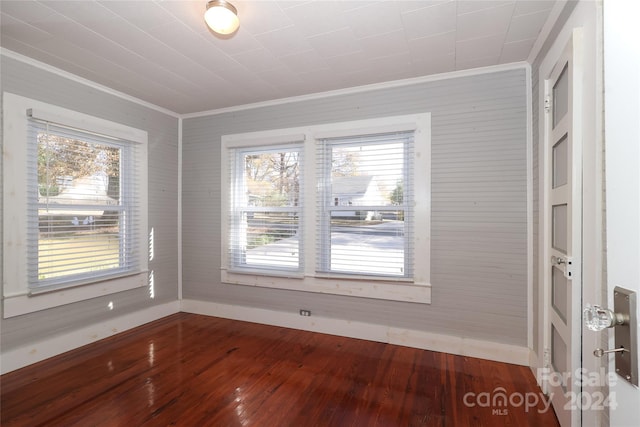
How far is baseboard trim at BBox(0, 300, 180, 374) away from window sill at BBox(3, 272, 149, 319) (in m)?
0.32

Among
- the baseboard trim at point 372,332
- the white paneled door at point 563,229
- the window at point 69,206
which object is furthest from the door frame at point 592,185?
the window at point 69,206

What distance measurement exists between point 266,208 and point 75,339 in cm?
235

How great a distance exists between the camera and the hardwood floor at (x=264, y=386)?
199 cm

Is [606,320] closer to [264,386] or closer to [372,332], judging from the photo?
[264,386]

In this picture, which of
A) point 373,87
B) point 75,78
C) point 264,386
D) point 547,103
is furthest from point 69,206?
point 547,103

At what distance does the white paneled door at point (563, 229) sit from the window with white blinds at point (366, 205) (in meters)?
1.20

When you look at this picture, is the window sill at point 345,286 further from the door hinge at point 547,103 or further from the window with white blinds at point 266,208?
the door hinge at point 547,103

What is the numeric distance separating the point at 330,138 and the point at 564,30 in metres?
2.11

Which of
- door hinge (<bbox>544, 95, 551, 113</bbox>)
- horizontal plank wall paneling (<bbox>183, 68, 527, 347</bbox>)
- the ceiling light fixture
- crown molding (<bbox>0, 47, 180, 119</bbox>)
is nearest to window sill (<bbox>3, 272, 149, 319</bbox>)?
crown molding (<bbox>0, 47, 180, 119</bbox>)

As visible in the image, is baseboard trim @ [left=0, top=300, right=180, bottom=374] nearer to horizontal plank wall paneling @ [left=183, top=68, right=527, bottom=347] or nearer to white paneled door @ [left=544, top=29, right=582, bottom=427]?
horizontal plank wall paneling @ [left=183, top=68, right=527, bottom=347]

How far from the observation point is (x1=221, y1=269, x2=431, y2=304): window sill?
3.04 m

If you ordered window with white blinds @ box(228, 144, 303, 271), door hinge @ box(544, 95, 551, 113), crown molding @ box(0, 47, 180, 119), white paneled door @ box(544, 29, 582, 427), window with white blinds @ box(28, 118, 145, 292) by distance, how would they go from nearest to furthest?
white paneled door @ box(544, 29, 582, 427), door hinge @ box(544, 95, 551, 113), crown molding @ box(0, 47, 180, 119), window with white blinds @ box(28, 118, 145, 292), window with white blinds @ box(228, 144, 303, 271)

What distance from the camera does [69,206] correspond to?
116 inches

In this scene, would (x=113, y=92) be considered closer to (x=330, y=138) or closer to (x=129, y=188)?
(x=129, y=188)
